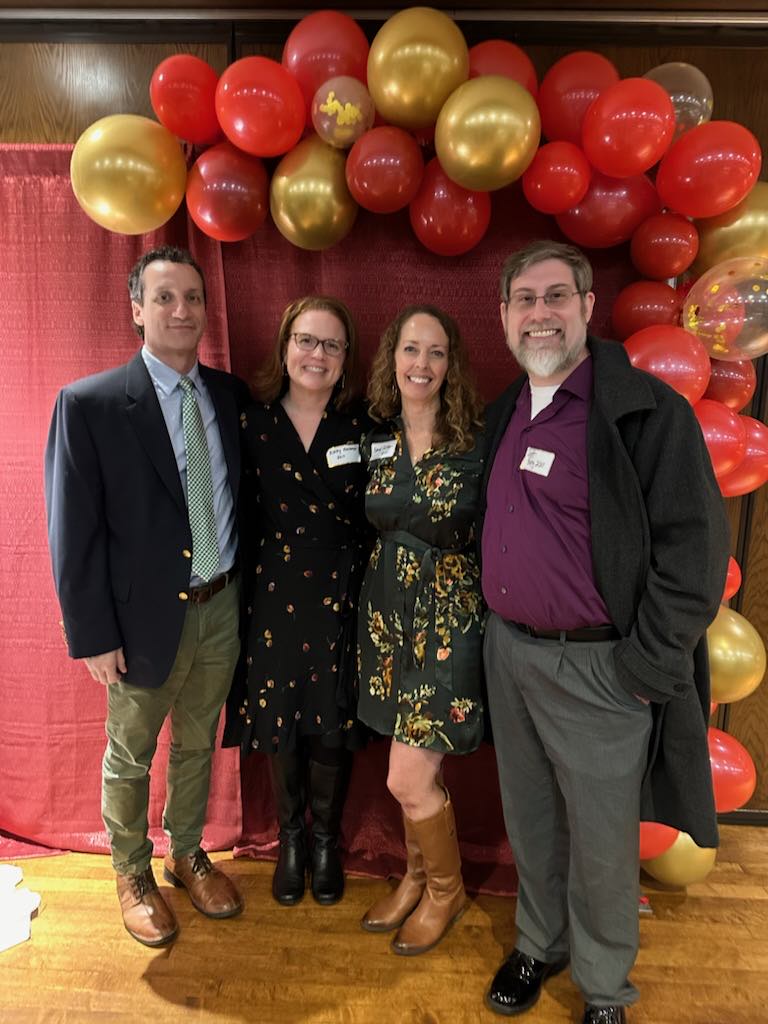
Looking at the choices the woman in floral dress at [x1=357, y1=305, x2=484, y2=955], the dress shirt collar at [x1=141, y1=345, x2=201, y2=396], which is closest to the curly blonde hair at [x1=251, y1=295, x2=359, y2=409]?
the woman in floral dress at [x1=357, y1=305, x2=484, y2=955]

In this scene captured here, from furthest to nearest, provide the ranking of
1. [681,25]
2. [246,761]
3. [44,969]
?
[246,761] → [681,25] → [44,969]

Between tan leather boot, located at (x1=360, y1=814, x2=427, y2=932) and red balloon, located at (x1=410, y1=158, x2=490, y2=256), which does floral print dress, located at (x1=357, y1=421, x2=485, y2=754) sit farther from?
red balloon, located at (x1=410, y1=158, x2=490, y2=256)

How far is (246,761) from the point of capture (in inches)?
95.0

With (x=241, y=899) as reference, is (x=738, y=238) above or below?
above

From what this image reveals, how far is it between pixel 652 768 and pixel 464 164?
62.9 inches

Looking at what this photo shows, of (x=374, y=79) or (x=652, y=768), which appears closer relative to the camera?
(x=652, y=768)

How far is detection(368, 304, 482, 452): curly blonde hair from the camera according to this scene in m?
1.81

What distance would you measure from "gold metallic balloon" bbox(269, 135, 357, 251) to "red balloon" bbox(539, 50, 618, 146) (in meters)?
0.60

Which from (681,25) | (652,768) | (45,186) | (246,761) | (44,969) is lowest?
(44,969)

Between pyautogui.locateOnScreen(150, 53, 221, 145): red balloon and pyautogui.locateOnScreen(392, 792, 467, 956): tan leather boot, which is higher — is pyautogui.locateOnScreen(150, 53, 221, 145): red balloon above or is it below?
Result: above


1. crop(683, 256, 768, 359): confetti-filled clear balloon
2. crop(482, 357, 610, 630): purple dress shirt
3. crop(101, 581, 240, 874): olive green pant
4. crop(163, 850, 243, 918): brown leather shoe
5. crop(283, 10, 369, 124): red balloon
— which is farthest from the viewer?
crop(163, 850, 243, 918): brown leather shoe

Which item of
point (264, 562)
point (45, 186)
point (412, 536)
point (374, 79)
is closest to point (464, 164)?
point (374, 79)

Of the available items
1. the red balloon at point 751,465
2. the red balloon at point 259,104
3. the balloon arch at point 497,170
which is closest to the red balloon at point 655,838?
the balloon arch at point 497,170

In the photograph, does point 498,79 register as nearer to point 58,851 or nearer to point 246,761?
point 246,761
